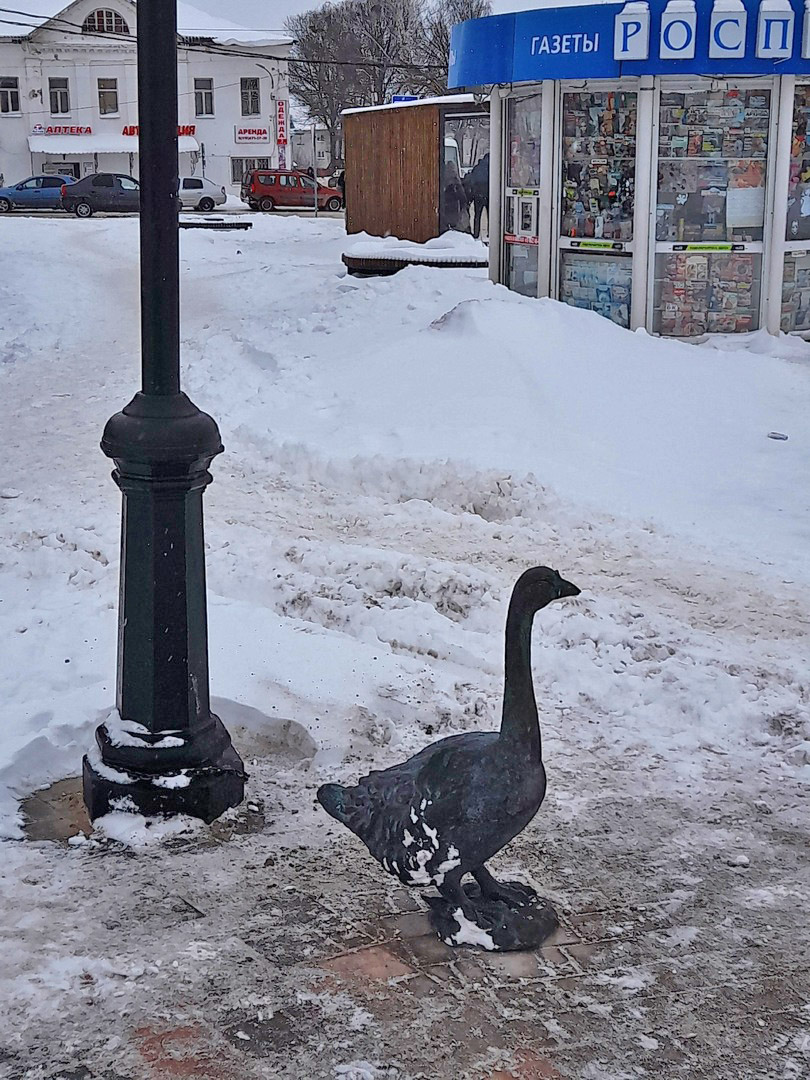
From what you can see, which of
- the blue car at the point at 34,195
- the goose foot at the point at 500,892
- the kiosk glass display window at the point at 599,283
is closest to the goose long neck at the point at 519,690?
the goose foot at the point at 500,892

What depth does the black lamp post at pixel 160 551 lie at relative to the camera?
3.89 m

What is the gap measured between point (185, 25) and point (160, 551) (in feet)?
173

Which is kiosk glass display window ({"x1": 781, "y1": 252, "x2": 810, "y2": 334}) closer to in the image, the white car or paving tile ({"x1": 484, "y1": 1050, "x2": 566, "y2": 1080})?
paving tile ({"x1": 484, "y1": 1050, "x2": 566, "y2": 1080})

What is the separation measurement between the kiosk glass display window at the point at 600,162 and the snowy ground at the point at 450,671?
6.17 feet

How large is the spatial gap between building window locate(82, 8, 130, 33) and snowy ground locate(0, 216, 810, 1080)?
146 feet

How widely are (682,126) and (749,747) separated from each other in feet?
29.9

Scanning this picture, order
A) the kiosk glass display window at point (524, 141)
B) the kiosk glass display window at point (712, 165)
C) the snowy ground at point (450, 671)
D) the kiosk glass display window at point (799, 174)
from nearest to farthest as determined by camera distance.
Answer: the snowy ground at point (450, 671) < the kiosk glass display window at point (712, 165) < the kiosk glass display window at point (799, 174) < the kiosk glass display window at point (524, 141)

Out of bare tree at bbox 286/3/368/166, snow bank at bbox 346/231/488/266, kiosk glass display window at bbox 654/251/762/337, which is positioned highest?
bare tree at bbox 286/3/368/166

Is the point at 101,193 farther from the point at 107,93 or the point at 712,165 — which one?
the point at 712,165

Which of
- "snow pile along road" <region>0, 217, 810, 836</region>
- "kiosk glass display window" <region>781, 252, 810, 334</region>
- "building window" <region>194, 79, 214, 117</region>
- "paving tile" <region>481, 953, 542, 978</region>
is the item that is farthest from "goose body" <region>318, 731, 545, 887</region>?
"building window" <region>194, 79, 214, 117</region>

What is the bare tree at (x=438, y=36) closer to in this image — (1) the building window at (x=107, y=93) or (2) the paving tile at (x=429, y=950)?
(1) the building window at (x=107, y=93)

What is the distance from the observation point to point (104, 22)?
51594 millimetres

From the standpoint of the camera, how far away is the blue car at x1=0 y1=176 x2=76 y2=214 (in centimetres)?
3947

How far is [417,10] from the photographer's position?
2520 inches
